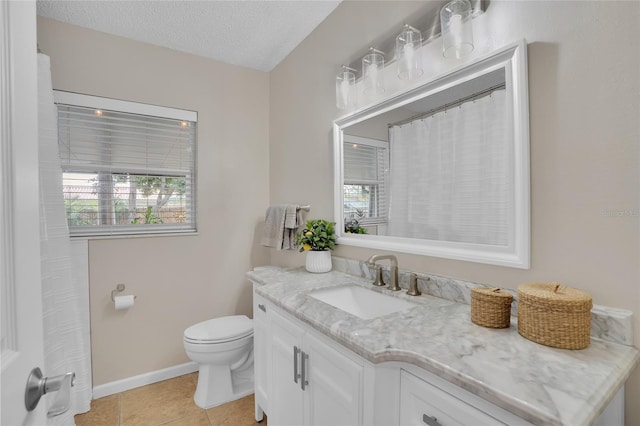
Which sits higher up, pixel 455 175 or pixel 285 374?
pixel 455 175

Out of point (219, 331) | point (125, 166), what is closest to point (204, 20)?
point (125, 166)

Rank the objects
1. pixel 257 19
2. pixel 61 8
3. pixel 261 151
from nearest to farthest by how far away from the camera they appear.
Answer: pixel 61 8
pixel 257 19
pixel 261 151

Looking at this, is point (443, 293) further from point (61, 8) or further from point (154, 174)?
point (61, 8)

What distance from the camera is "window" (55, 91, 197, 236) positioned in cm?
210

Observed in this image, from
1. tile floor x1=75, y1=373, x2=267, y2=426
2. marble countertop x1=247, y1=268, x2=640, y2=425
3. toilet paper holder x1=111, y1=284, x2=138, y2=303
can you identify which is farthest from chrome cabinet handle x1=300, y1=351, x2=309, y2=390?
toilet paper holder x1=111, y1=284, x2=138, y2=303

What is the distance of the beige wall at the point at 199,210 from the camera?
2.14 m

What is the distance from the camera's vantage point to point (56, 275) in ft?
5.85

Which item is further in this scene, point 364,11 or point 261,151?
point 261,151

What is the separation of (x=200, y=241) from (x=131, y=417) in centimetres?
119

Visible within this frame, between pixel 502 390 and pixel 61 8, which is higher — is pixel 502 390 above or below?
below

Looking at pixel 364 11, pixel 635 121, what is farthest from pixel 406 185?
pixel 364 11

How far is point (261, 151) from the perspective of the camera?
2.77 metres

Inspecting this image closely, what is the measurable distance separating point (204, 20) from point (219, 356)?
7.09 feet

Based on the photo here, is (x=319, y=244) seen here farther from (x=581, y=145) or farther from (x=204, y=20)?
(x=204, y=20)
